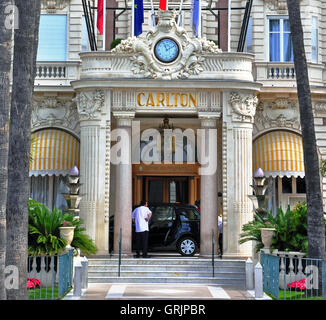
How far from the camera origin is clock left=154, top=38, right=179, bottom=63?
26047 millimetres

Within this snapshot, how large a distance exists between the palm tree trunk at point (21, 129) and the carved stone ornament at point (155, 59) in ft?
35.2

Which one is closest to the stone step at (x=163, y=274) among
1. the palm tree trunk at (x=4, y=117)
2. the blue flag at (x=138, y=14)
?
the blue flag at (x=138, y=14)

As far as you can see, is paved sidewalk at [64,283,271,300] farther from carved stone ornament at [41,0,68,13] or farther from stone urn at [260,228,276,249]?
carved stone ornament at [41,0,68,13]

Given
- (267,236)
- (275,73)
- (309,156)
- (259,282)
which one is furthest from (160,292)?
(275,73)

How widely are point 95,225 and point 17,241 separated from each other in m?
10.7

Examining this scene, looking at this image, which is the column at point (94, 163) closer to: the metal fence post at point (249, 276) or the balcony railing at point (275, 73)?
the metal fence post at point (249, 276)

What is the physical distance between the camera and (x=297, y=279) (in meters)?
19.6

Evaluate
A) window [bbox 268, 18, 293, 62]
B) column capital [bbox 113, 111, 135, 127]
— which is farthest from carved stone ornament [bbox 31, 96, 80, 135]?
window [bbox 268, 18, 293, 62]

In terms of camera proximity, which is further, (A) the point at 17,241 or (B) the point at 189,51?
(B) the point at 189,51

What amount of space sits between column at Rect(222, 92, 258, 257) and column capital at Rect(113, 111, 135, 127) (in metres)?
3.41

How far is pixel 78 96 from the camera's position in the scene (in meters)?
26.4

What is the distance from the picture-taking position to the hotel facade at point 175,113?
25734 mm
